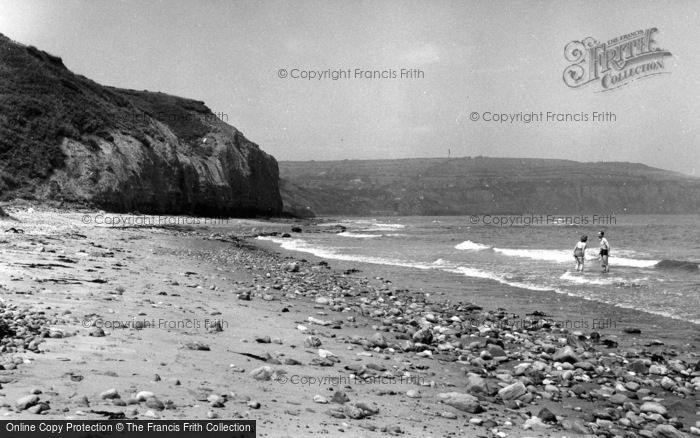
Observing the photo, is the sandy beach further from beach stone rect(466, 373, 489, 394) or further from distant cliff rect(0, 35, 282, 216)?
distant cliff rect(0, 35, 282, 216)

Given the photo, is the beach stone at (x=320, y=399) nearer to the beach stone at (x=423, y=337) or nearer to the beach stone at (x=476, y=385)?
the beach stone at (x=476, y=385)

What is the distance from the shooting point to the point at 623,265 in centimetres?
2211

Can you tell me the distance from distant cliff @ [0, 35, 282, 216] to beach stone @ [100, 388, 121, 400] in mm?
37258

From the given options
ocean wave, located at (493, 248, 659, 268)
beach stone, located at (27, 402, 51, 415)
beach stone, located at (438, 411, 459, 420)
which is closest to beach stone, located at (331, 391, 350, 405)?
beach stone, located at (438, 411, 459, 420)

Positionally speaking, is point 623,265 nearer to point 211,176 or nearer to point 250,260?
point 250,260

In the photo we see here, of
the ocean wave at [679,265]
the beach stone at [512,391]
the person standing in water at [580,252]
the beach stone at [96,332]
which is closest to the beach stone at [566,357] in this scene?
the beach stone at [512,391]

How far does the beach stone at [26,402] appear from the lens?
3.81m

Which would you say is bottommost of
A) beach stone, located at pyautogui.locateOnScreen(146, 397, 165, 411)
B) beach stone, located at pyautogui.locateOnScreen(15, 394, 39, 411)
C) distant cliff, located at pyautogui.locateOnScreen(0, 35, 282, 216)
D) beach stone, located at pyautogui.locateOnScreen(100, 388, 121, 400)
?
beach stone, located at pyautogui.locateOnScreen(146, 397, 165, 411)

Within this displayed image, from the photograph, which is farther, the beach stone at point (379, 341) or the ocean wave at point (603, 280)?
the ocean wave at point (603, 280)

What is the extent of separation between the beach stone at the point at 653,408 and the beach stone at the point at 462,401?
1875 millimetres

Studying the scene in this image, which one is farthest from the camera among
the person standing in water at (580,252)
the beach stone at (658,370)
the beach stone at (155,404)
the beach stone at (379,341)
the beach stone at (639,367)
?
the person standing in water at (580,252)

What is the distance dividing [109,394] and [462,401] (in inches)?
131

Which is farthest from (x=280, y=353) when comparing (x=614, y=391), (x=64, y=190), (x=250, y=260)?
(x=64, y=190)

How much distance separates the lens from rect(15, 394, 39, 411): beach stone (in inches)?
150
